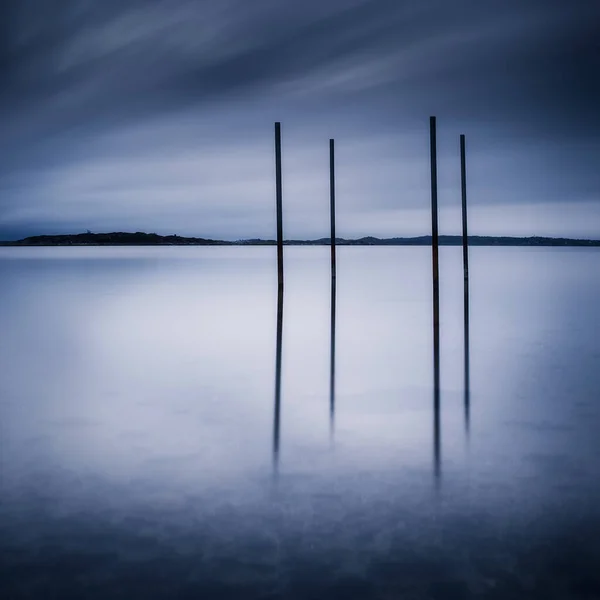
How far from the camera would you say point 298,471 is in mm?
4727

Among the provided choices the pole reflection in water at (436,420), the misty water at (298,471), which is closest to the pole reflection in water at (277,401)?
the misty water at (298,471)

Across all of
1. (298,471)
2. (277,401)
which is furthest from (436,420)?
(298,471)

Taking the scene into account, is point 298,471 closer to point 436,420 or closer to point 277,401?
point 436,420

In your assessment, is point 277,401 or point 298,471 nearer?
→ point 298,471

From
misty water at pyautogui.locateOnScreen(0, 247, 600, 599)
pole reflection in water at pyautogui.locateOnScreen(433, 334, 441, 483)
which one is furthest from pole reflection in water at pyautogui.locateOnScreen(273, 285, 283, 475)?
pole reflection in water at pyautogui.locateOnScreen(433, 334, 441, 483)

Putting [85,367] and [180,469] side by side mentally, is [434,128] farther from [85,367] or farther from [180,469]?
[180,469]

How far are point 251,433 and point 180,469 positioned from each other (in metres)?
1.21

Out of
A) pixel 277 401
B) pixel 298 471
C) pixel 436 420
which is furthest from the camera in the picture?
pixel 277 401

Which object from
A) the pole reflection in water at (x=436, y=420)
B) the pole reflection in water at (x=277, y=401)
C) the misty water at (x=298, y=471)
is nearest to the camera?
the misty water at (x=298, y=471)

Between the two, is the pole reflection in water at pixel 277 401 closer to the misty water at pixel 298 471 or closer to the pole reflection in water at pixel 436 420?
the misty water at pixel 298 471

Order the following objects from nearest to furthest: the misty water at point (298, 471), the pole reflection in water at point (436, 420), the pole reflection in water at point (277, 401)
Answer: the misty water at point (298, 471) < the pole reflection in water at point (436, 420) < the pole reflection in water at point (277, 401)

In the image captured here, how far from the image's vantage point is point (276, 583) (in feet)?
10.0

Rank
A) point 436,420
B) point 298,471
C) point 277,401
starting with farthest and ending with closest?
1. point 277,401
2. point 436,420
3. point 298,471

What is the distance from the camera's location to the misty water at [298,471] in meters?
3.15
